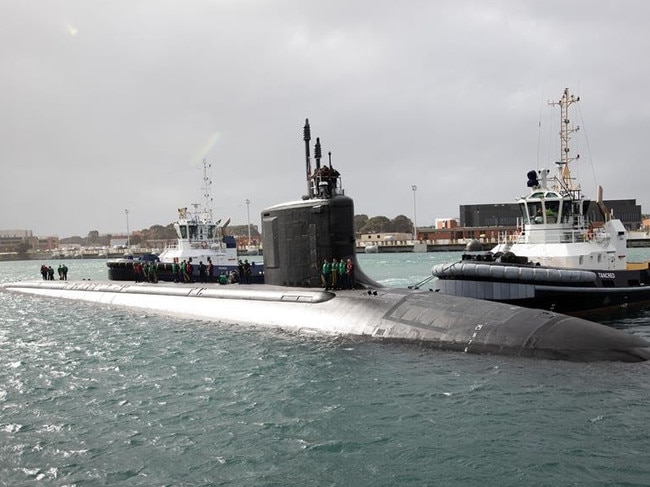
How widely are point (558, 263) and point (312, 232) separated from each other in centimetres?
1055

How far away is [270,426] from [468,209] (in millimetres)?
96409

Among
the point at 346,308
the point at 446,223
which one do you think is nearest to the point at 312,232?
the point at 346,308

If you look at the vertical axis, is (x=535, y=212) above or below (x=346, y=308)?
above

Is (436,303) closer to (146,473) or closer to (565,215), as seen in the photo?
(146,473)

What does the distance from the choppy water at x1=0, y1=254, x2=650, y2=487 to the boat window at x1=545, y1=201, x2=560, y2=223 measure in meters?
12.3

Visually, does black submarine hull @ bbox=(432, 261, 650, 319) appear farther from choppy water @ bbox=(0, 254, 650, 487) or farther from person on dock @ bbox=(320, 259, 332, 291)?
choppy water @ bbox=(0, 254, 650, 487)

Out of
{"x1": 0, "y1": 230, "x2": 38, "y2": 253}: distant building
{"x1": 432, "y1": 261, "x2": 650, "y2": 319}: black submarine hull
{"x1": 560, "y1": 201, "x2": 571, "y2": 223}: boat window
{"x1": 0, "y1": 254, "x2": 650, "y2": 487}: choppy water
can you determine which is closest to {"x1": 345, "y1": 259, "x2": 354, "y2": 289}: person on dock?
{"x1": 0, "y1": 254, "x2": 650, "y2": 487}: choppy water

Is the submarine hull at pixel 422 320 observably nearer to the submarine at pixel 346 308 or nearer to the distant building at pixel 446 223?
the submarine at pixel 346 308

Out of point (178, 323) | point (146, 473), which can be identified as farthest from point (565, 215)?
point (146, 473)

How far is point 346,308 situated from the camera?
46.9 feet

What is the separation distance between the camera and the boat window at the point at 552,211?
21922 mm

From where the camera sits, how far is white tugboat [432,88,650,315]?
18422 mm

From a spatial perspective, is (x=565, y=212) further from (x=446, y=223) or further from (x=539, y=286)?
(x=446, y=223)

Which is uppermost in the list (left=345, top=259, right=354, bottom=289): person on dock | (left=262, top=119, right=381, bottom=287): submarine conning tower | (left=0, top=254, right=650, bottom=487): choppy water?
(left=262, top=119, right=381, bottom=287): submarine conning tower
